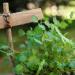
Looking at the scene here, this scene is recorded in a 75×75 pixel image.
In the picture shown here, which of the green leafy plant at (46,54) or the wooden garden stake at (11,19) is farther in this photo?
the wooden garden stake at (11,19)

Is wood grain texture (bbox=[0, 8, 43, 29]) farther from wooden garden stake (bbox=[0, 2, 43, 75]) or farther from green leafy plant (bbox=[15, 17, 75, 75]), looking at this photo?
green leafy plant (bbox=[15, 17, 75, 75])

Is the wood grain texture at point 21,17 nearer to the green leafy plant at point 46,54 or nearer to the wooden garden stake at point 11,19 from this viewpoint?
the wooden garden stake at point 11,19

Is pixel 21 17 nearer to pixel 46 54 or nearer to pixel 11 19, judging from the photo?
pixel 11 19

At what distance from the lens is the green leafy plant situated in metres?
2.70

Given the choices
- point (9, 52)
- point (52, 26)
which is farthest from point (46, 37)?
point (9, 52)

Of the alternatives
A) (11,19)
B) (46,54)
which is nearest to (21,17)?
(11,19)

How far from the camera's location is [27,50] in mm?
2734

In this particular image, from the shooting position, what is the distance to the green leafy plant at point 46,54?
270 centimetres

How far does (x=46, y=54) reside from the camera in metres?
2.70

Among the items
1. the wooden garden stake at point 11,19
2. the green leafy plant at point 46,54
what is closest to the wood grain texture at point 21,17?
the wooden garden stake at point 11,19

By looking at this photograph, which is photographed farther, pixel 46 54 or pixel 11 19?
pixel 11 19

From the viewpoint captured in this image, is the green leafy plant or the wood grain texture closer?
the green leafy plant

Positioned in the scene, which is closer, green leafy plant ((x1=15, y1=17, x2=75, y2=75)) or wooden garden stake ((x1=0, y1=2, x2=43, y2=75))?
green leafy plant ((x1=15, y1=17, x2=75, y2=75))

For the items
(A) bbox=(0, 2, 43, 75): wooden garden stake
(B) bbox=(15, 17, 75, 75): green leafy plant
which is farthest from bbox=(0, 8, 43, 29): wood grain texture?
(B) bbox=(15, 17, 75, 75): green leafy plant
